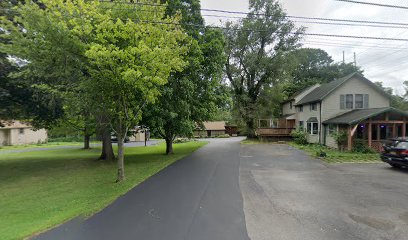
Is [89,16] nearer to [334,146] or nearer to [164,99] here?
[164,99]

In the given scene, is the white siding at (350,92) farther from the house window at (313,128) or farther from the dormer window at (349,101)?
the house window at (313,128)

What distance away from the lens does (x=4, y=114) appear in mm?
14484

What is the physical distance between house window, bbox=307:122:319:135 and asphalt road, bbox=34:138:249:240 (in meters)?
19.3

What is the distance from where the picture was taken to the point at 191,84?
15.4m

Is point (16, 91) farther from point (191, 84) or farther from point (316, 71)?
point (316, 71)

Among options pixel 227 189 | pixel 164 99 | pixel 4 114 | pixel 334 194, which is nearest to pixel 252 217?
pixel 227 189

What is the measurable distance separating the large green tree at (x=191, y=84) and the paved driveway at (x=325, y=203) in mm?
5979

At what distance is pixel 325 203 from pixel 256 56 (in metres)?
27.0

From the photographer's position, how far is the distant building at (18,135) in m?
34.5

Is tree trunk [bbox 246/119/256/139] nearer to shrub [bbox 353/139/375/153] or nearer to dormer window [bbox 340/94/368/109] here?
dormer window [bbox 340/94/368/109]

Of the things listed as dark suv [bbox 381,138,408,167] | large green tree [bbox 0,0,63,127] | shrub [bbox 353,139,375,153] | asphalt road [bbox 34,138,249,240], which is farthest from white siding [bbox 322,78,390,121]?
large green tree [bbox 0,0,63,127]

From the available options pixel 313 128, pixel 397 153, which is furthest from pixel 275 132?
pixel 397 153

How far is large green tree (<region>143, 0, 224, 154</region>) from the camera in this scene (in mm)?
14680

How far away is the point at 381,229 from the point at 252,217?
279 cm
